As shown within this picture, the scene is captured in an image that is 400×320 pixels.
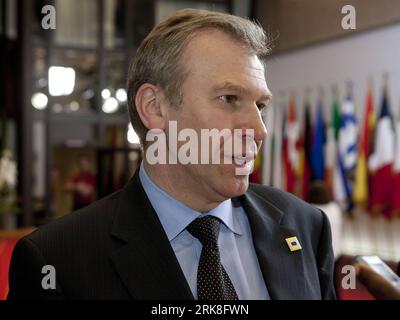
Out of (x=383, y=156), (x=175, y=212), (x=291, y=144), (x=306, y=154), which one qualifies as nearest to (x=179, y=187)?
(x=175, y=212)

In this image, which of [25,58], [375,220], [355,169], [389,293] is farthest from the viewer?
[25,58]

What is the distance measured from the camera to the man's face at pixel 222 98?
2.77ft

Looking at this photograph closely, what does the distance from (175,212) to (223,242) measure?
0.31 feet

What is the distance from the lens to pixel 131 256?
2.93 feet

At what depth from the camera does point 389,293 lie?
0.82 metres


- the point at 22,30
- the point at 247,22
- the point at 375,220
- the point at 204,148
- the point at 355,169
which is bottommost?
the point at 375,220

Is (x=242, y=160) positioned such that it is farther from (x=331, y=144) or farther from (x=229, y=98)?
(x=331, y=144)

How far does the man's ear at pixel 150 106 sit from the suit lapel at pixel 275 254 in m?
0.21

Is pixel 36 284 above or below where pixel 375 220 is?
above

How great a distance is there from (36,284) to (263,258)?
0.35 metres

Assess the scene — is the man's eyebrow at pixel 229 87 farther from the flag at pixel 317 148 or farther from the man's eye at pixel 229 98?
the flag at pixel 317 148

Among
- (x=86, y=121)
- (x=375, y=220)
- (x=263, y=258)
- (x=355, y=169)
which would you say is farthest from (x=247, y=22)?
(x=86, y=121)

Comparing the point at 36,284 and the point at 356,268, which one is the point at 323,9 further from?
the point at 36,284
